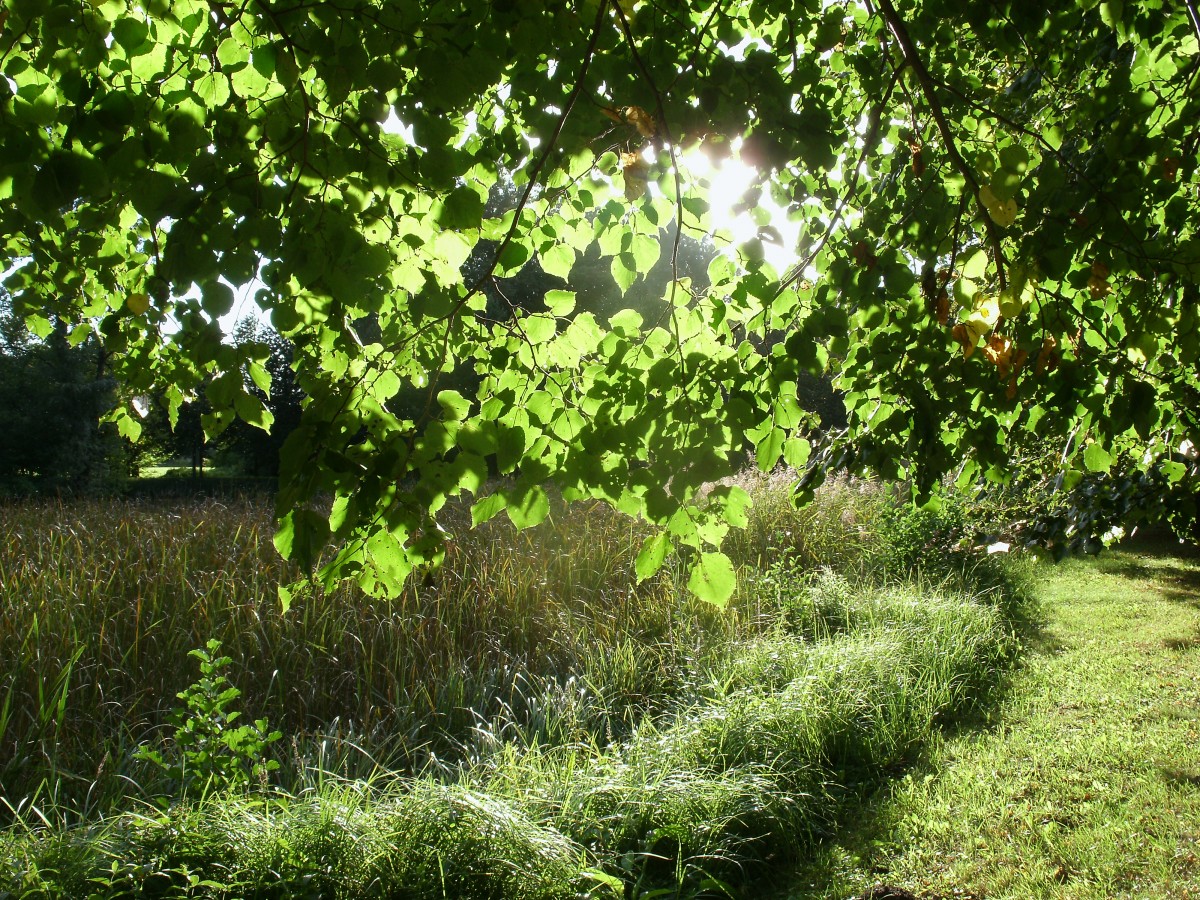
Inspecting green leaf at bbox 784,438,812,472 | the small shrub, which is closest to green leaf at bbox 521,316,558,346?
green leaf at bbox 784,438,812,472

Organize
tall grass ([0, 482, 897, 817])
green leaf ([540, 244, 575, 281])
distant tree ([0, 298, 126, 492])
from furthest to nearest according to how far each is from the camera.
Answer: distant tree ([0, 298, 126, 492]), tall grass ([0, 482, 897, 817]), green leaf ([540, 244, 575, 281])

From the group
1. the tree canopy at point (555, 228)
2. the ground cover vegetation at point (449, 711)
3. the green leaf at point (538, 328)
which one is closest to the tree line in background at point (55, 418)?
the ground cover vegetation at point (449, 711)

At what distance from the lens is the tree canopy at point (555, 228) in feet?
4.34

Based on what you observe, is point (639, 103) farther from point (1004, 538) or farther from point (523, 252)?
point (1004, 538)

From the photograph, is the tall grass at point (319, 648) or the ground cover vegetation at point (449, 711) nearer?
the ground cover vegetation at point (449, 711)

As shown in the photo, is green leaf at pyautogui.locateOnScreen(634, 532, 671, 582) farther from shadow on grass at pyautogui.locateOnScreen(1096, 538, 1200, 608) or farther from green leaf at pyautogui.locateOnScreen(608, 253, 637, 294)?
shadow on grass at pyautogui.locateOnScreen(1096, 538, 1200, 608)

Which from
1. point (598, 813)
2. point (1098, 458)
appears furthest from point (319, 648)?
point (1098, 458)

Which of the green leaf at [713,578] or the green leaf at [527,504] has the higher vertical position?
the green leaf at [527,504]

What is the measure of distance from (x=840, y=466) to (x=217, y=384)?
1.74m

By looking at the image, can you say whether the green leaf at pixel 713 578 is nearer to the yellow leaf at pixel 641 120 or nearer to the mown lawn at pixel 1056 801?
the yellow leaf at pixel 641 120

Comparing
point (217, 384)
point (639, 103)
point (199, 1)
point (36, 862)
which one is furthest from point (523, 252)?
point (36, 862)

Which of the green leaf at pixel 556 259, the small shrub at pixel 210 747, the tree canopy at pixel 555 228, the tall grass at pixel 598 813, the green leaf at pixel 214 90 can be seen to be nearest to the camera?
the tree canopy at pixel 555 228

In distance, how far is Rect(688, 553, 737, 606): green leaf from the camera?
5.40ft

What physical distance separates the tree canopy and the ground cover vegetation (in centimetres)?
130
